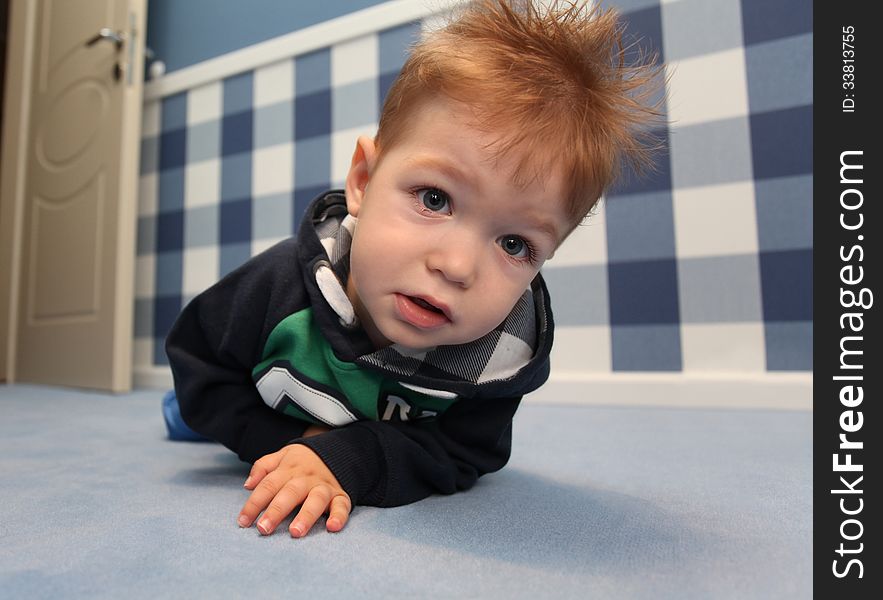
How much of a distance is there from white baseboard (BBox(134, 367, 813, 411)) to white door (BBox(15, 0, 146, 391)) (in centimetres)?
108

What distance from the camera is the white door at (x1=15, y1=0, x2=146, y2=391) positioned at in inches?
66.9

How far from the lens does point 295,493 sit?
0.48 m

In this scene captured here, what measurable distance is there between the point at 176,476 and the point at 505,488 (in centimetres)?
32

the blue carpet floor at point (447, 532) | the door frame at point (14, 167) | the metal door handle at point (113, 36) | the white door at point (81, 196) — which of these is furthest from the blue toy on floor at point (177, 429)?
the metal door handle at point (113, 36)

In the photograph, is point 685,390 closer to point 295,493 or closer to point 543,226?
point 543,226

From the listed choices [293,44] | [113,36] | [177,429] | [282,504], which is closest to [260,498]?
[282,504]

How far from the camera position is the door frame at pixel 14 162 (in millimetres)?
1995

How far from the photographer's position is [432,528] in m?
0.47

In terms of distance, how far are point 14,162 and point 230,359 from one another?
1826 millimetres

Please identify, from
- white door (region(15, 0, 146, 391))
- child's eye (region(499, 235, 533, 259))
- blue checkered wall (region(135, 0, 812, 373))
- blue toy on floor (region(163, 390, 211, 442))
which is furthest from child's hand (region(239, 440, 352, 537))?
white door (region(15, 0, 146, 391))

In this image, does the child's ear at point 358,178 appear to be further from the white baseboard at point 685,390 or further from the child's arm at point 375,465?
the white baseboard at point 685,390

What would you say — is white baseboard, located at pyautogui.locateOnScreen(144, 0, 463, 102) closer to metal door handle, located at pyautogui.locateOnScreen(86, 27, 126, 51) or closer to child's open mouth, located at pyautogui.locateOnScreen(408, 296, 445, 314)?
metal door handle, located at pyautogui.locateOnScreen(86, 27, 126, 51)

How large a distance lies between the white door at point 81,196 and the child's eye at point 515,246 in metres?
1.42
